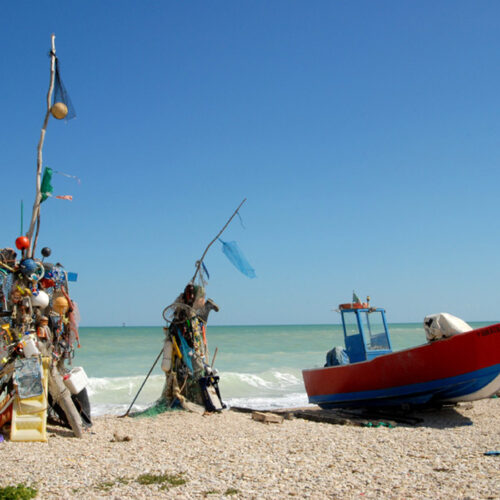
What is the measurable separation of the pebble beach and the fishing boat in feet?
2.84

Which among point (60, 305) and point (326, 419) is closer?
point (60, 305)

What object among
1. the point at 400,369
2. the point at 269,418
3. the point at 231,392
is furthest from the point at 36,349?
the point at 231,392

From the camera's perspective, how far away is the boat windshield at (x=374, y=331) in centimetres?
1229

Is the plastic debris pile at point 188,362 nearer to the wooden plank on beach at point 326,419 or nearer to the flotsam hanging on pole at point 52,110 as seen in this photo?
the wooden plank on beach at point 326,419

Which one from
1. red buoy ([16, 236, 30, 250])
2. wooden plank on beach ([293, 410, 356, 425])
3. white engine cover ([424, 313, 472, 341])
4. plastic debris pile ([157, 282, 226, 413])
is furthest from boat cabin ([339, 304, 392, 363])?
red buoy ([16, 236, 30, 250])

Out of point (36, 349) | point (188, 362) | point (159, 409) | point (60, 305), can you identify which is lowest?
point (159, 409)

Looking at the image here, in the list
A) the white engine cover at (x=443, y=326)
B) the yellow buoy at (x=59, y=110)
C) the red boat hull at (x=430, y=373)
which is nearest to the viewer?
the yellow buoy at (x=59, y=110)

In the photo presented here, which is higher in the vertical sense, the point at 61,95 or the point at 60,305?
the point at 61,95

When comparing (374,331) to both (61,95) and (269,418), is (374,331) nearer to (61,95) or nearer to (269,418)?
(269,418)

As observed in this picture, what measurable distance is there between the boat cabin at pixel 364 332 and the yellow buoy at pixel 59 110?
8.09m

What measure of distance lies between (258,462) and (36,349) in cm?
423

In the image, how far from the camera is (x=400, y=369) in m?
10.3

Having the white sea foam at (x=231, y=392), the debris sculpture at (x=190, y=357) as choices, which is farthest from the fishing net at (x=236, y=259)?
the white sea foam at (x=231, y=392)

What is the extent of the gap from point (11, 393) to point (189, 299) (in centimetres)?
444
